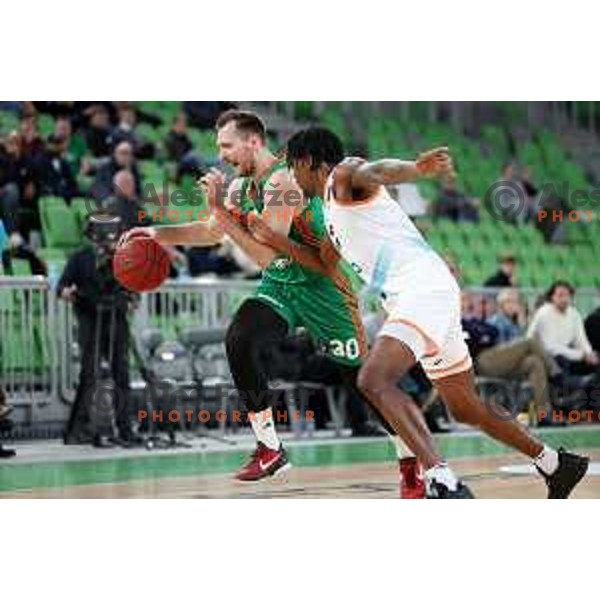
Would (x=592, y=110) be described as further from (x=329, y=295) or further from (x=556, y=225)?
(x=329, y=295)

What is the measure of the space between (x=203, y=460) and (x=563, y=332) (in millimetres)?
2381

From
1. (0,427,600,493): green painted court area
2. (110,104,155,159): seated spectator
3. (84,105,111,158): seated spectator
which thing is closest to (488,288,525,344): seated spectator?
(0,427,600,493): green painted court area

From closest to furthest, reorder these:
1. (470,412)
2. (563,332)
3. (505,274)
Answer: (470,412) < (563,332) < (505,274)

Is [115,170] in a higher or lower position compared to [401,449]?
higher

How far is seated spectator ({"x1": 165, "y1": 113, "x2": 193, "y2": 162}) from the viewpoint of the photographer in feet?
29.1

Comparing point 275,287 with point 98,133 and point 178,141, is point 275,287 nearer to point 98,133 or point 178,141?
point 178,141

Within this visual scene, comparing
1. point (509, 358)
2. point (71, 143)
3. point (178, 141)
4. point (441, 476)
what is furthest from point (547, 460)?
point (71, 143)

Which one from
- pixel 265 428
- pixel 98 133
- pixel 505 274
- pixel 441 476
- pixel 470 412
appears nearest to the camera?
pixel 441 476

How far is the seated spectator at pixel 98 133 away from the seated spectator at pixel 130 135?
0.05m

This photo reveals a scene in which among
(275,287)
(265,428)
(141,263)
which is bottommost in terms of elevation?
(265,428)

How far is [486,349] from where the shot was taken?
8.91 meters

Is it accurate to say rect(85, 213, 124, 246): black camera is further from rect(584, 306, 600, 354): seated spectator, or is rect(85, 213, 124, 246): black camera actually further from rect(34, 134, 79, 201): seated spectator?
rect(584, 306, 600, 354): seated spectator

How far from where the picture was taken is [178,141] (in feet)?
29.4
